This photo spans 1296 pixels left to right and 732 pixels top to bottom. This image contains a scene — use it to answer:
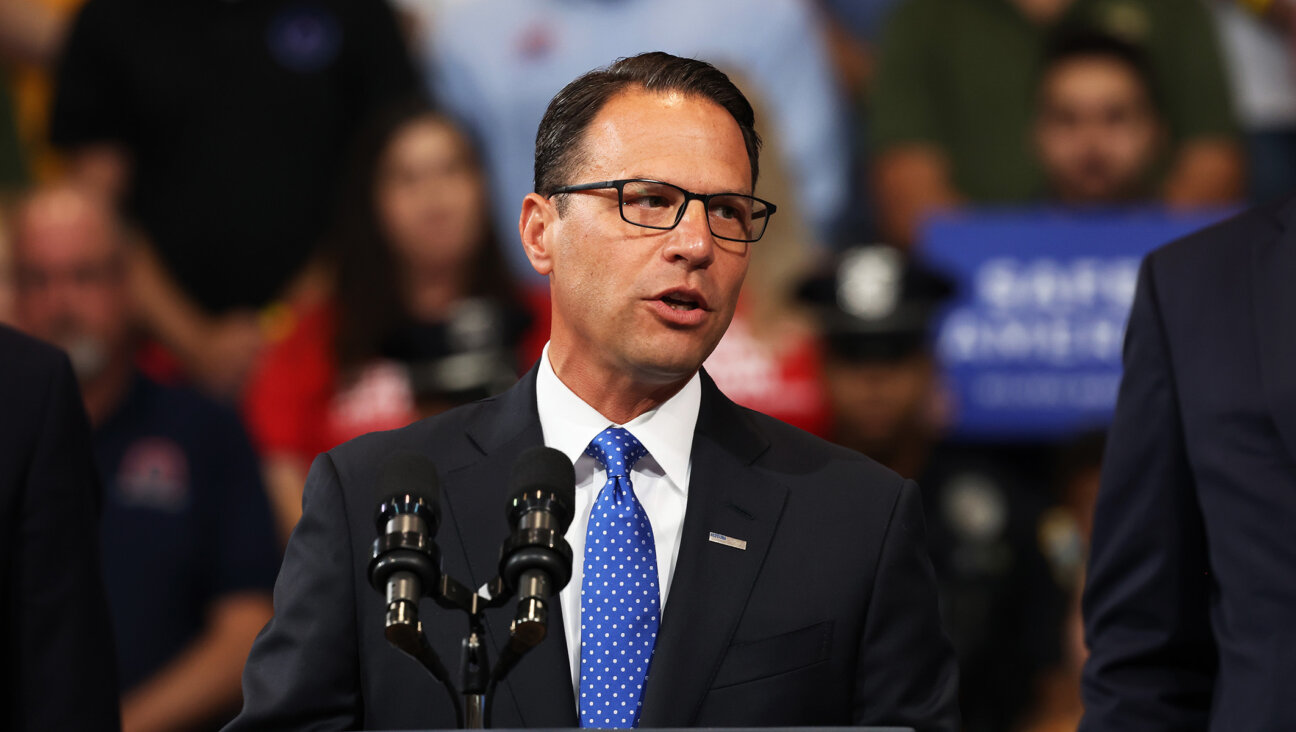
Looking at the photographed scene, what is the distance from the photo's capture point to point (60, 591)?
1.96 meters

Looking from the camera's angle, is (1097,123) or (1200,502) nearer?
(1200,502)

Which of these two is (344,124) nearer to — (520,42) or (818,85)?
(520,42)

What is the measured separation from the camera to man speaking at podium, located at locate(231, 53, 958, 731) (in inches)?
65.1

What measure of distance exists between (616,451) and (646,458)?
5cm

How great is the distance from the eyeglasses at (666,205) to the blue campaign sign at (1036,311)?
10.7ft

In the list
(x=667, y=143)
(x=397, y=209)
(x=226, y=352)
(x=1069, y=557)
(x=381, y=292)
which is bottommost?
(x=1069, y=557)

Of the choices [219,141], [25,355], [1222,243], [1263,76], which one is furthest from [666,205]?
[1263,76]

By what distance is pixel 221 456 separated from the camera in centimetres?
452

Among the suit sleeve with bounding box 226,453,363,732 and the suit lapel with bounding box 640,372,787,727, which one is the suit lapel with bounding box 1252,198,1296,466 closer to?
the suit lapel with bounding box 640,372,787,727

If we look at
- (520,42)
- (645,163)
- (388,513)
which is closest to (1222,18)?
(520,42)

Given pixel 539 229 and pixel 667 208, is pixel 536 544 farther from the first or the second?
pixel 539 229

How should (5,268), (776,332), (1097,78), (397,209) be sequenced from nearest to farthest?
(5,268) → (776,332) → (397,209) → (1097,78)

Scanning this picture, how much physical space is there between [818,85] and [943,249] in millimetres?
697

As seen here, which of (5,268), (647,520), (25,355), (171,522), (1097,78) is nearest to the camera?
(647,520)
